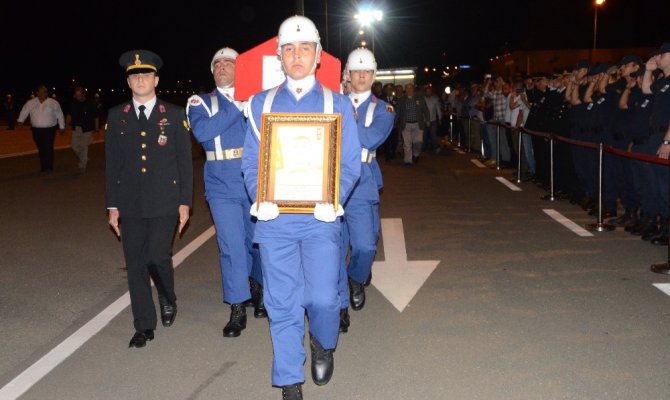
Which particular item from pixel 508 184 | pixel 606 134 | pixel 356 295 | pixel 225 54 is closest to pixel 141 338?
pixel 356 295

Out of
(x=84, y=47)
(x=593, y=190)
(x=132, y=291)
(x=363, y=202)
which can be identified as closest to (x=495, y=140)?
(x=593, y=190)

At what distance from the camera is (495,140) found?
66.5 ft

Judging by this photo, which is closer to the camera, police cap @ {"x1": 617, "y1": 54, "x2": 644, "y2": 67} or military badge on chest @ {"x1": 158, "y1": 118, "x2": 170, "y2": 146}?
military badge on chest @ {"x1": 158, "y1": 118, "x2": 170, "y2": 146}

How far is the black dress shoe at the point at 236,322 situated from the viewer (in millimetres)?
5945

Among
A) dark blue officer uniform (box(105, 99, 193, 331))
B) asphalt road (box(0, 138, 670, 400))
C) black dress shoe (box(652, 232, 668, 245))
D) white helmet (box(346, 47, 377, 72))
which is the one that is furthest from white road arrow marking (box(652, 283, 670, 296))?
dark blue officer uniform (box(105, 99, 193, 331))

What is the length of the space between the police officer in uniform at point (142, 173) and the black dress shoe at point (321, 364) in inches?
57.4

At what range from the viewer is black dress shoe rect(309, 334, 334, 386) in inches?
192

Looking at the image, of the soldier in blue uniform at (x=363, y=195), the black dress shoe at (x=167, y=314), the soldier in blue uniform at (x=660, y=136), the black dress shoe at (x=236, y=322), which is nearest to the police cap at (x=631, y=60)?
the soldier in blue uniform at (x=660, y=136)

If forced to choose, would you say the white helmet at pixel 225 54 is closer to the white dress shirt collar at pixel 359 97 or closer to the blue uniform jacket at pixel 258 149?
the white dress shirt collar at pixel 359 97

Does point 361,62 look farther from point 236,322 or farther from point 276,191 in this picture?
point 276,191

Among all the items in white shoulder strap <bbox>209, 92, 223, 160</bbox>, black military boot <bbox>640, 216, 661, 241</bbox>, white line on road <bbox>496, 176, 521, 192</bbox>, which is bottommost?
black military boot <bbox>640, 216, 661, 241</bbox>

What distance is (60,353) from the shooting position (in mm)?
5605

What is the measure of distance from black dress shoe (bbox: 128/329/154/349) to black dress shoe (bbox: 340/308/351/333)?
52.8 inches

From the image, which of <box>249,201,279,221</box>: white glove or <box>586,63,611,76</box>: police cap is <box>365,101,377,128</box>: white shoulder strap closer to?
<box>249,201,279,221</box>: white glove
